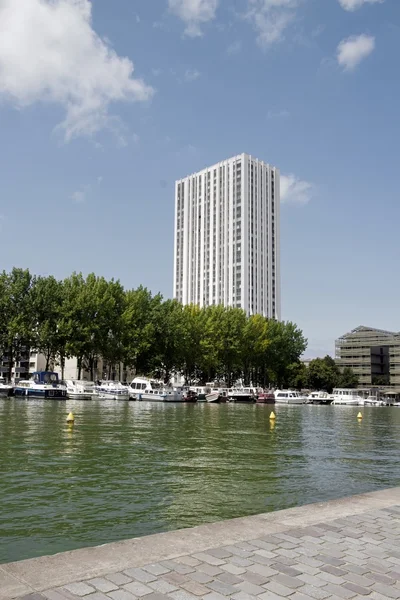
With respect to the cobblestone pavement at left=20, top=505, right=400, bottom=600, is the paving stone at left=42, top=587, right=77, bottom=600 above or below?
above

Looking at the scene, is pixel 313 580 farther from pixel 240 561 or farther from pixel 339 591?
pixel 240 561

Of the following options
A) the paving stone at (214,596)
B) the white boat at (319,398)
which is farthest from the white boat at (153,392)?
the paving stone at (214,596)

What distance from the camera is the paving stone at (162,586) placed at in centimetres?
612

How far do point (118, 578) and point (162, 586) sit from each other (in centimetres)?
58

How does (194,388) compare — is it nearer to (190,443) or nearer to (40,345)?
(40,345)

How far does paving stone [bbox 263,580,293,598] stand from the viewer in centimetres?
614

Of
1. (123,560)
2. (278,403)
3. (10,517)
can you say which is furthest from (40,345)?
(123,560)

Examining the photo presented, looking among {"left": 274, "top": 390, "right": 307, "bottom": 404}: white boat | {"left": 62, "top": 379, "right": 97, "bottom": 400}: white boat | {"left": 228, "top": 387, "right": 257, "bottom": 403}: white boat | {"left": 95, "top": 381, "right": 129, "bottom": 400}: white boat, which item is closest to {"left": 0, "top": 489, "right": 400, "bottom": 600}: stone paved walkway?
{"left": 62, "top": 379, "right": 97, "bottom": 400}: white boat

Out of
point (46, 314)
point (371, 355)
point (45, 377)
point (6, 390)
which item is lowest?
point (6, 390)

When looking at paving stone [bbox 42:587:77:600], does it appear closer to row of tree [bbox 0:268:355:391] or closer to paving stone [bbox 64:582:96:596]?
paving stone [bbox 64:582:96:596]

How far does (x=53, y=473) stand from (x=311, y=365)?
128 m

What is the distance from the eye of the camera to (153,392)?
8069cm

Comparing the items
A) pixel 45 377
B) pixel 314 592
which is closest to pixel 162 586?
pixel 314 592

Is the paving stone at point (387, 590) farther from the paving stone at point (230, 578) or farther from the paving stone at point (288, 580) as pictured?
the paving stone at point (230, 578)
